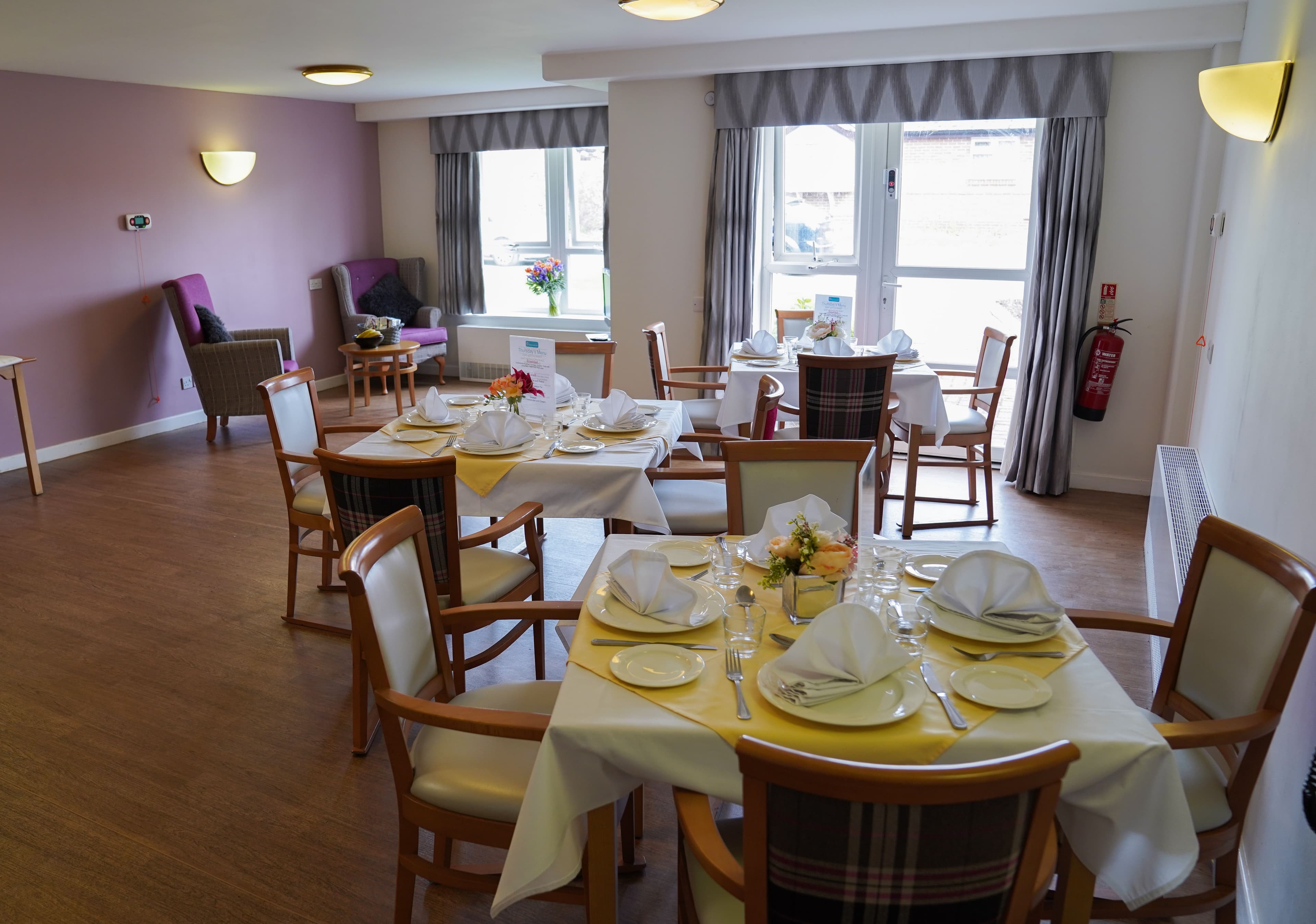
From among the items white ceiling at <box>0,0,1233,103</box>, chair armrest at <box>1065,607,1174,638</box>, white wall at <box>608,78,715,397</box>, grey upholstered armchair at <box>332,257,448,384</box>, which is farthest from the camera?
grey upholstered armchair at <box>332,257,448,384</box>

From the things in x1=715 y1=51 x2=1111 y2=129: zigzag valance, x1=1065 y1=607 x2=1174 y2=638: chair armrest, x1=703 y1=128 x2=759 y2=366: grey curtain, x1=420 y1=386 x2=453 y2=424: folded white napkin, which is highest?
x1=715 y1=51 x2=1111 y2=129: zigzag valance

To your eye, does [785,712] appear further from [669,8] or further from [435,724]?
[669,8]

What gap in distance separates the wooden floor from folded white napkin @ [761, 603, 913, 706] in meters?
0.85

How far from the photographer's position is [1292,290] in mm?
2461

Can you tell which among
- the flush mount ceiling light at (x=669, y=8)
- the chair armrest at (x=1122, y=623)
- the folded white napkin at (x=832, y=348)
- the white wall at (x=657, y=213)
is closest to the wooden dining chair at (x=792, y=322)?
the white wall at (x=657, y=213)

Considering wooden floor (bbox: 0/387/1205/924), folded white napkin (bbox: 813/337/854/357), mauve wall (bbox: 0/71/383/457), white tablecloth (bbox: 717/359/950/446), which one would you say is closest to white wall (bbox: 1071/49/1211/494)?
wooden floor (bbox: 0/387/1205/924)

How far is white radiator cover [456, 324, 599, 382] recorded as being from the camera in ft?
27.3

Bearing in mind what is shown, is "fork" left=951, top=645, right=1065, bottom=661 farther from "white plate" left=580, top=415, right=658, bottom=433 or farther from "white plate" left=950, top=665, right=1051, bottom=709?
"white plate" left=580, top=415, right=658, bottom=433

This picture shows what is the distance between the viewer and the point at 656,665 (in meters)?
1.73

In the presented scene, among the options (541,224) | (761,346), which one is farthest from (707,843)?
(541,224)

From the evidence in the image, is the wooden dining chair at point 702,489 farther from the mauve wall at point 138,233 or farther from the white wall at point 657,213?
the mauve wall at point 138,233

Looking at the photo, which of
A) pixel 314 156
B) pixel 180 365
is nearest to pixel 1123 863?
pixel 180 365

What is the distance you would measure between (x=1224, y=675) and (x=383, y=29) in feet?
15.9

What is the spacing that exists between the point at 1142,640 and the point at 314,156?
7300 mm
